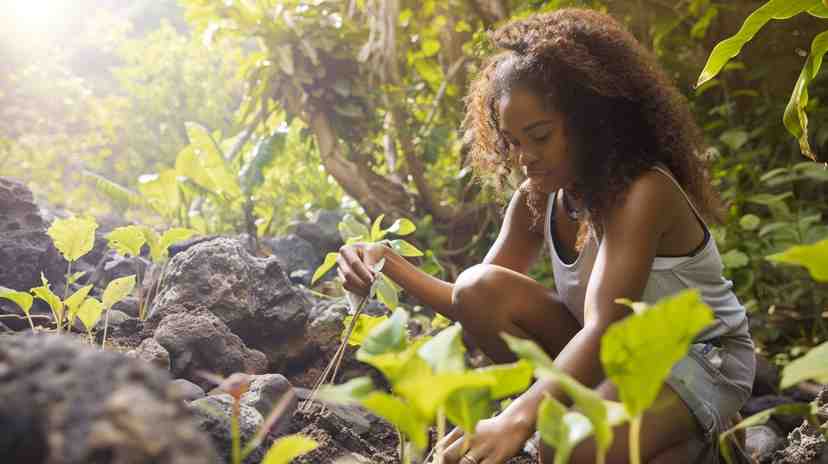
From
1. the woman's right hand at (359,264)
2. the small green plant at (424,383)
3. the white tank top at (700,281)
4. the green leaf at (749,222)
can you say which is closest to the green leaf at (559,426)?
the small green plant at (424,383)

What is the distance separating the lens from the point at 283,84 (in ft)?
13.7

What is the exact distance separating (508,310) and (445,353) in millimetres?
1337

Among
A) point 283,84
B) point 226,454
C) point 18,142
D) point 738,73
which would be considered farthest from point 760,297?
point 18,142

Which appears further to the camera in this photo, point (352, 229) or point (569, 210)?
point (352, 229)

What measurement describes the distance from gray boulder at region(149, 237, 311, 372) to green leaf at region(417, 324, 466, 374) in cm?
150

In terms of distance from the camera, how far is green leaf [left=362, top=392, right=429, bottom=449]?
803 millimetres

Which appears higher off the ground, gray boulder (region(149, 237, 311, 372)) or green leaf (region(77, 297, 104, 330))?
green leaf (region(77, 297, 104, 330))

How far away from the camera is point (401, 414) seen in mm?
819

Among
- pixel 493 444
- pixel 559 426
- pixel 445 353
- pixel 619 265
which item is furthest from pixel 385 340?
pixel 619 265

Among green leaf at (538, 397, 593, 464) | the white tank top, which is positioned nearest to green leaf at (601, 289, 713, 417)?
green leaf at (538, 397, 593, 464)

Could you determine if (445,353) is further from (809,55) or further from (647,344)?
(809,55)

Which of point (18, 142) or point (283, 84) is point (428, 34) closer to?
point (283, 84)

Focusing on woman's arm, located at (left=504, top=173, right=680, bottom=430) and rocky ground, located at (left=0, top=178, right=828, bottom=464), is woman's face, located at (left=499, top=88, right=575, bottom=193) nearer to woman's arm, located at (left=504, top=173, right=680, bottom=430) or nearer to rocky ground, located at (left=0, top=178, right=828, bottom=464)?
woman's arm, located at (left=504, top=173, right=680, bottom=430)

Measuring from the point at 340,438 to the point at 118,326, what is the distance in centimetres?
80
